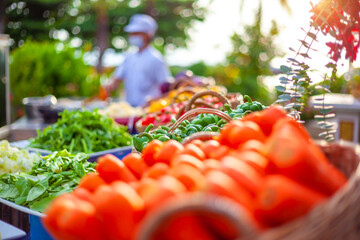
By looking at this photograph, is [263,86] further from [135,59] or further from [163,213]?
[163,213]

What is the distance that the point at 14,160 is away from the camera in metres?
2.37

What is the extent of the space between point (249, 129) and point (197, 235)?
46 cm

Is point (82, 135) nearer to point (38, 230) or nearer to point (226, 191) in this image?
point (38, 230)

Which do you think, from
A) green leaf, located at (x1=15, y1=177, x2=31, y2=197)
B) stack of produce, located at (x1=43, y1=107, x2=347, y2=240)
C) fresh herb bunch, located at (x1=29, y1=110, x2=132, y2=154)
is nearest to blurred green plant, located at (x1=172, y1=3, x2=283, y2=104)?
fresh herb bunch, located at (x1=29, y1=110, x2=132, y2=154)

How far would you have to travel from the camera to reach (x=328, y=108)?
83.4 inches

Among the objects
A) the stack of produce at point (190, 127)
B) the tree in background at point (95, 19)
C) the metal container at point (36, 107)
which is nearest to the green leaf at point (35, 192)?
the stack of produce at point (190, 127)

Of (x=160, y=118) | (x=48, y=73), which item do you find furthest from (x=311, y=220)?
(x=48, y=73)

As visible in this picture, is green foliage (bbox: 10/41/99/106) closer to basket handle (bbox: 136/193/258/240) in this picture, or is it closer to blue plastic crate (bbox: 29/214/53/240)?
blue plastic crate (bbox: 29/214/53/240)

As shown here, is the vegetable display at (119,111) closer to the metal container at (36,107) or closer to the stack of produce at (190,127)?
the metal container at (36,107)

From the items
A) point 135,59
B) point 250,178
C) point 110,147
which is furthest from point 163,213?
point 135,59

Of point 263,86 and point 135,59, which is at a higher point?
point 135,59

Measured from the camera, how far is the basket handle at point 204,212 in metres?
0.82

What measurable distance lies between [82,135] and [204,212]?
8.35 feet

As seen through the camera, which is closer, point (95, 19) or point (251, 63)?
point (251, 63)
